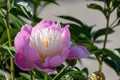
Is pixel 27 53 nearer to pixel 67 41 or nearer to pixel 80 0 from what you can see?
pixel 67 41

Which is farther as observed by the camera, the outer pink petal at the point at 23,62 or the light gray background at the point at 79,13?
the light gray background at the point at 79,13

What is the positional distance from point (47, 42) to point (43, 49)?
0.05 ft

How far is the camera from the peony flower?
76 cm

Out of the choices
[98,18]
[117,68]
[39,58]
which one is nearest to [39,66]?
[39,58]

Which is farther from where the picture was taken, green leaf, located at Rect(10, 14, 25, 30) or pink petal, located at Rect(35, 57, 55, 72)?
green leaf, located at Rect(10, 14, 25, 30)

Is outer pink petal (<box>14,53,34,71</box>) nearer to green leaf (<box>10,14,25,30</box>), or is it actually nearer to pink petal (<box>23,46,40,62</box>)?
pink petal (<box>23,46,40,62</box>)

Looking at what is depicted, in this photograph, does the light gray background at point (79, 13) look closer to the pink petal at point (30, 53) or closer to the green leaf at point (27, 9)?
the green leaf at point (27, 9)

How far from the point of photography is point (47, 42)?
79 cm

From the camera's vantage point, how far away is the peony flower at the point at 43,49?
76 cm

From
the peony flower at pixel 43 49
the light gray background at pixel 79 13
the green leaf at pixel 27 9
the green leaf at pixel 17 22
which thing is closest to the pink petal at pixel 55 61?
the peony flower at pixel 43 49

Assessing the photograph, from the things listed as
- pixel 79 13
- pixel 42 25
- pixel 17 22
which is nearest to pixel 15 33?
pixel 17 22

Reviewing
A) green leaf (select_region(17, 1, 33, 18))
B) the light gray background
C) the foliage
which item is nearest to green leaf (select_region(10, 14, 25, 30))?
the foliage

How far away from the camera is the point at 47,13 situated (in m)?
5.80

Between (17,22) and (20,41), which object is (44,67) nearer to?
(20,41)
